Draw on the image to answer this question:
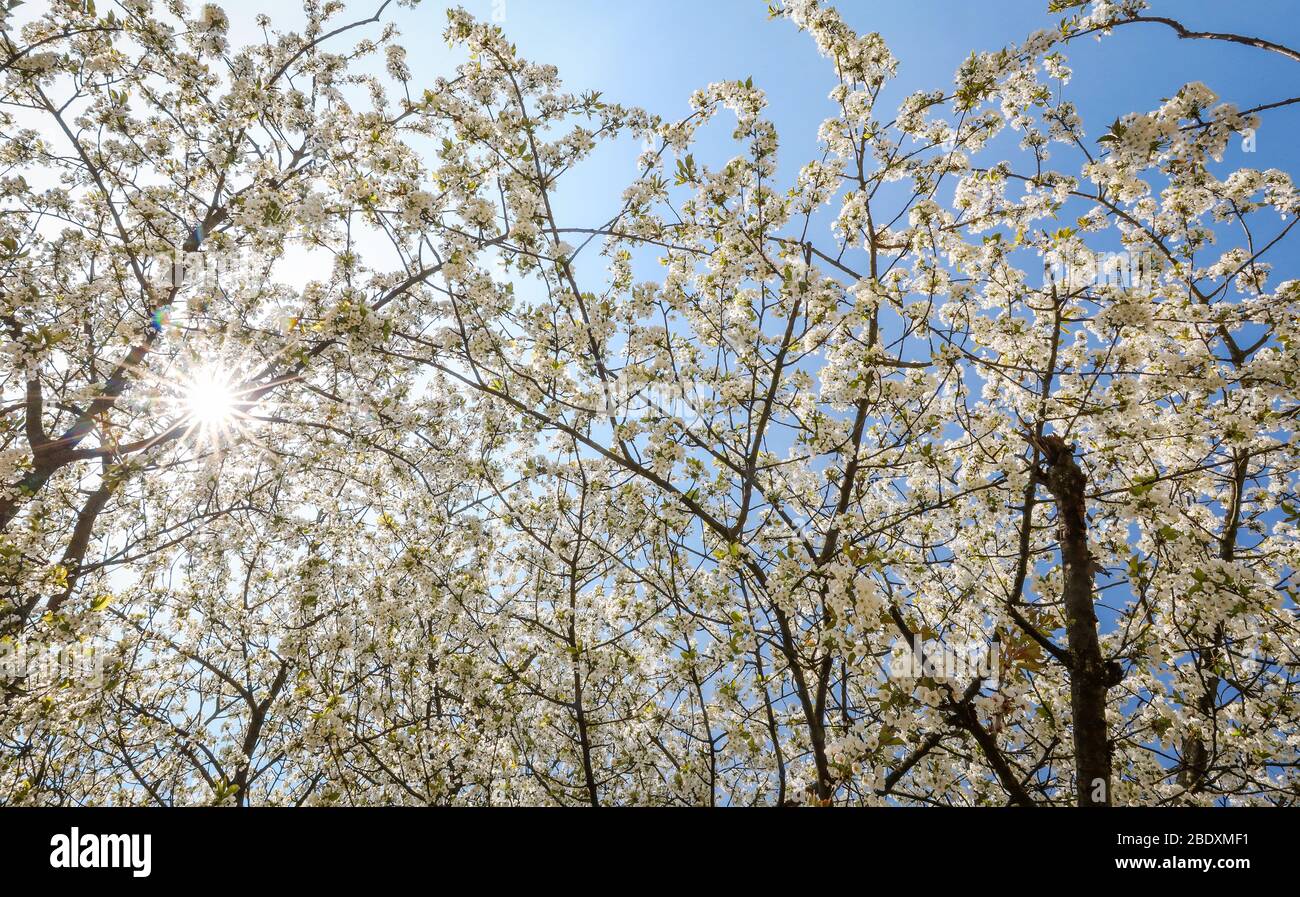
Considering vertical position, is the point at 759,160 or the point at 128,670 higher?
the point at 759,160

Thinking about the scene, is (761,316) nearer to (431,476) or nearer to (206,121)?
(431,476)

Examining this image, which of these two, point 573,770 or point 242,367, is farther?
point 573,770

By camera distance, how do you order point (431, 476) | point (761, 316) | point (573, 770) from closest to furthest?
point (761, 316) < point (431, 476) < point (573, 770)

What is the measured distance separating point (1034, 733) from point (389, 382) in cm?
783

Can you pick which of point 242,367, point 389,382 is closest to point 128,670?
point 242,367

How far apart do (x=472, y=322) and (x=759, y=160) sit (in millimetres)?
3165

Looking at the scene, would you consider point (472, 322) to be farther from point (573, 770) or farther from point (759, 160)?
point (573, 770)

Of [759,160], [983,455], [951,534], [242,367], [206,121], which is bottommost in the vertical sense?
[951,534]

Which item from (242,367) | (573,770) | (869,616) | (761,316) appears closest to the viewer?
(869,616)

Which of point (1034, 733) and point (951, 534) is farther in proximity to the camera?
point (951, 534)

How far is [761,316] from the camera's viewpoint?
555 centimetres

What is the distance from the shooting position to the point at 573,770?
7.86 metres
